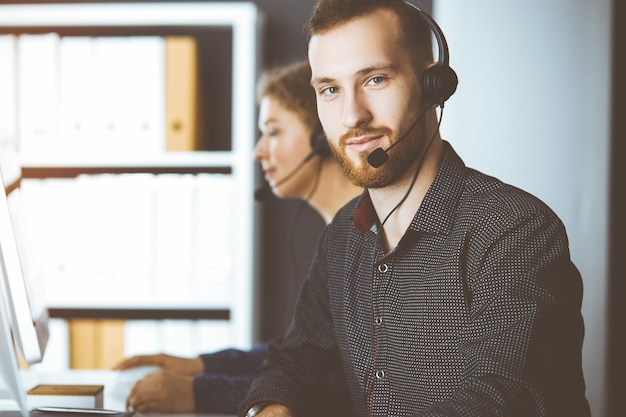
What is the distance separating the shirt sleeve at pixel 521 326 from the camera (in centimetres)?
88

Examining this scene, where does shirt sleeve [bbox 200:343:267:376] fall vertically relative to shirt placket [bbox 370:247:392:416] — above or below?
below

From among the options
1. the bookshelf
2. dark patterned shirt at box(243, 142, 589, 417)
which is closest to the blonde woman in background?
the bookshelf

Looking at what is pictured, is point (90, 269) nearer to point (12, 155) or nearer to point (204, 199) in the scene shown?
point (204, 199)

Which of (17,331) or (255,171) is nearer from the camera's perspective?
(17,331)

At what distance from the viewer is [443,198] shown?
111 centimetres

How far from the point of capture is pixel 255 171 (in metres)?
2.45

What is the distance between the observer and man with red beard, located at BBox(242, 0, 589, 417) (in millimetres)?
924

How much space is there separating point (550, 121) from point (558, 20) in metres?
0.25

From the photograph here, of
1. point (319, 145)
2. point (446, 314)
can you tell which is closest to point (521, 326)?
point (446, 314)

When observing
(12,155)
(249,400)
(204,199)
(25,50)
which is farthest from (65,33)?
(249,400)

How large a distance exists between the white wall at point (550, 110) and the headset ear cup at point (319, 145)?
13.6 inches

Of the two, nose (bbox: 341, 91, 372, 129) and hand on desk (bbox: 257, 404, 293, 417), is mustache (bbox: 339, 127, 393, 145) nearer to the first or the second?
nose (bbox: 341, 91, 372, 129)

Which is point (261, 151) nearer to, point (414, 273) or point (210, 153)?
point (210, 153)

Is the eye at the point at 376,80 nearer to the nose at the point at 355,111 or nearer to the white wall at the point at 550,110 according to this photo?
the nose at the point at 355,111
